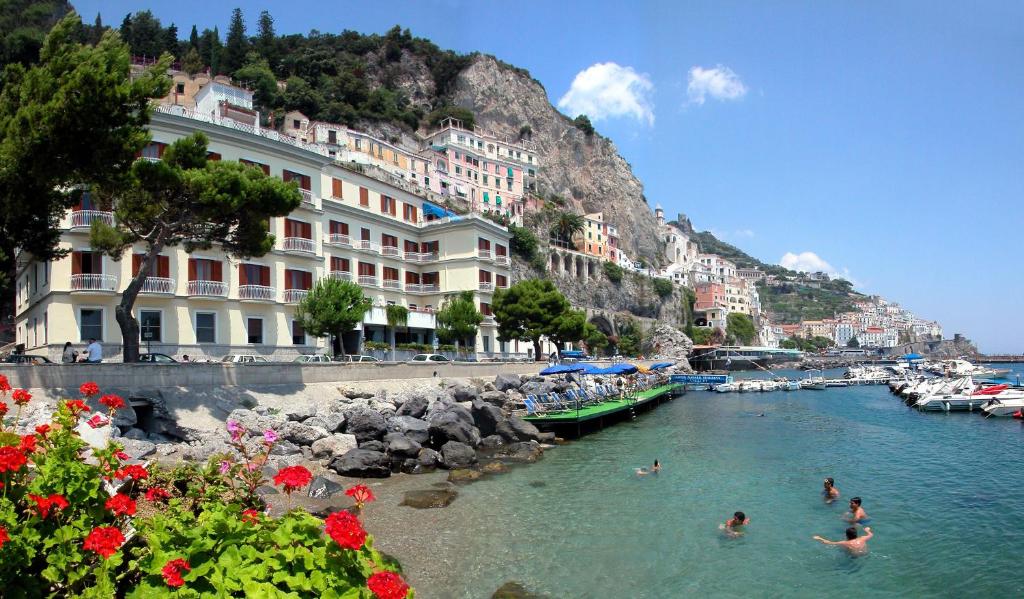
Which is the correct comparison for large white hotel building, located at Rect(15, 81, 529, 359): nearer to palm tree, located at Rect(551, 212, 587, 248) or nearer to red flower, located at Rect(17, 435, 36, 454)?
red flower, located at Rect(17, 435, 36, 454)

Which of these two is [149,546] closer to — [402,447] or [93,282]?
[402,447]

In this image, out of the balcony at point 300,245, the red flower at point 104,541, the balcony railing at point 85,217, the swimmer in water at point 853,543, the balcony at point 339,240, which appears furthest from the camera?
the balcony at point 339,240

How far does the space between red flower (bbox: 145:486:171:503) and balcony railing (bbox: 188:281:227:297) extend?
27.5 meters

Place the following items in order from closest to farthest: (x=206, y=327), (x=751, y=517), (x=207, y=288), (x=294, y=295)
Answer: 1. (x=751, y=517)
2. (x=207, y=288)
3. (x=206, y=327)
4. (x=294, y=295)

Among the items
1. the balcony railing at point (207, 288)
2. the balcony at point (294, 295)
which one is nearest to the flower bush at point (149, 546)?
the balcony railing at point (207, 288)

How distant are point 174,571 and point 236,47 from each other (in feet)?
347

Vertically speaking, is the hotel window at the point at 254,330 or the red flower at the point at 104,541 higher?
the hotel window at the point at 254,330

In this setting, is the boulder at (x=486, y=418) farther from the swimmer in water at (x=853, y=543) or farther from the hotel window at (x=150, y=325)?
the hotel window at (x=150, y=325)

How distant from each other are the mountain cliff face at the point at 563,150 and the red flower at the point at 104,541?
10581 centimetres

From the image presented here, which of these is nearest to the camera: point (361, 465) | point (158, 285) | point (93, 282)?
point (361, 465)

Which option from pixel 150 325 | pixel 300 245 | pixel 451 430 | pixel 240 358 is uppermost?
pixel 300 245

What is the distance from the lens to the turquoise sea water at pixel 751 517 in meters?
11.8

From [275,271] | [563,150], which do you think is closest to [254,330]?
[275,271]

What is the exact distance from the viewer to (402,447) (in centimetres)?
2175
